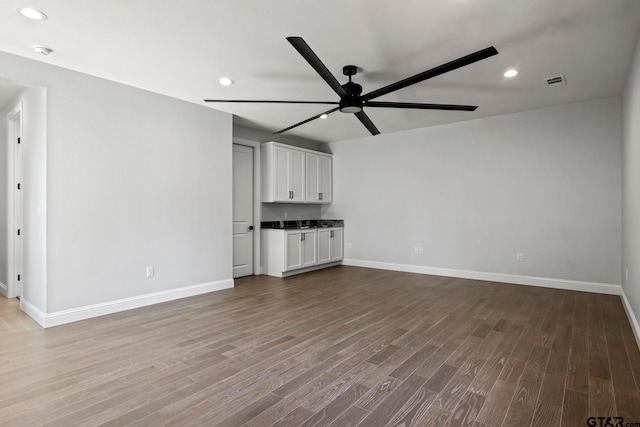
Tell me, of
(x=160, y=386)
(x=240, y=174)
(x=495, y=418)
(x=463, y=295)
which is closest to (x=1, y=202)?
(x=240, y=174)

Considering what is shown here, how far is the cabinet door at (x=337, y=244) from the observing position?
6.86 m

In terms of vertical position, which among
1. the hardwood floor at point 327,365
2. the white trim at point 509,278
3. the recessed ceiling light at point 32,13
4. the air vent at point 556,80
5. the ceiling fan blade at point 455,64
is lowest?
the hardwood floor at point 327,365

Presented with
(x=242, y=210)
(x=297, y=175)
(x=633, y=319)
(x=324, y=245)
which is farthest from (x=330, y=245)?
(x=633, y=319)

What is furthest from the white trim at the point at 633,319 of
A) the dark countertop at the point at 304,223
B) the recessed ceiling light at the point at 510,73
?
the dark countertop at the point at 304,223

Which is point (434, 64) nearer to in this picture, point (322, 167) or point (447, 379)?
point (447, 379)

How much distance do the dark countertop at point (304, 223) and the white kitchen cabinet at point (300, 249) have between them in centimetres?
24

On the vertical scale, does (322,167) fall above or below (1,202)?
above

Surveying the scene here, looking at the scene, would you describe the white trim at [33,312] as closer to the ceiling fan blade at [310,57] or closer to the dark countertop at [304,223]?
the dark countertop at [304,223]

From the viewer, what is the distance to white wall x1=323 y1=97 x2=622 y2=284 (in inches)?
180

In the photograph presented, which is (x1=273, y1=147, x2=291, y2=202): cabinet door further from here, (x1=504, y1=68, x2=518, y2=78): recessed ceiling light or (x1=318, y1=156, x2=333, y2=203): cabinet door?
(x1=504, y1=68, x2=518, y2=78): recessed ceiling light

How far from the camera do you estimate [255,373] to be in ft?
7.59

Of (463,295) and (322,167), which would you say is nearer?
(463,295)

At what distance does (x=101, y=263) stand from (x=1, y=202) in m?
2.38

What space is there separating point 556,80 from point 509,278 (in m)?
2.94
